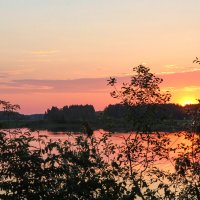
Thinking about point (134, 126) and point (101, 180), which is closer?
point (101, 180)

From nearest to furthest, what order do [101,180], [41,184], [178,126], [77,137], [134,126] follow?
[41,184] < [101,180] < [77,137] < [134,126] < [178,126]

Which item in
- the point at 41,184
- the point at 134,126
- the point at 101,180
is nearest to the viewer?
the point at 41,184

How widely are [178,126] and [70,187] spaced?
6.80 m

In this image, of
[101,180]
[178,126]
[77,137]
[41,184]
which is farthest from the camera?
[178,126]

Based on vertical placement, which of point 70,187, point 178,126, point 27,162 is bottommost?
point 70,187

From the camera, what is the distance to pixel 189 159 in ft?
53.5

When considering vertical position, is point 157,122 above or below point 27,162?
above

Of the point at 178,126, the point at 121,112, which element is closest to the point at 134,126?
the point at 121,112

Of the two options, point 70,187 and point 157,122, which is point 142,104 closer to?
point 157,122

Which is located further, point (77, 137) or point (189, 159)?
point (189, 159)

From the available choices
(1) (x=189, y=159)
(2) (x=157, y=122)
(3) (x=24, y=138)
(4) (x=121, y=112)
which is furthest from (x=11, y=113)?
(1) (x=189, y=159)

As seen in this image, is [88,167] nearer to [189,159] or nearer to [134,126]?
[134,126]

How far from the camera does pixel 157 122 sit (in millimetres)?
16141

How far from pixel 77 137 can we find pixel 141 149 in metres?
3.20
